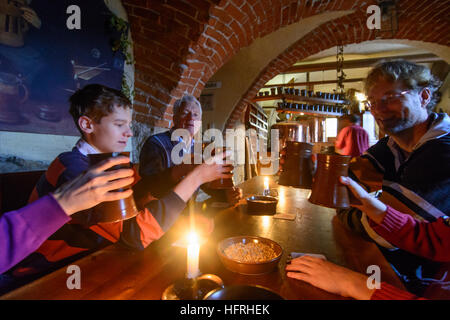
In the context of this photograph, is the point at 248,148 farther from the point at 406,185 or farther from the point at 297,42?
the point at 406,185

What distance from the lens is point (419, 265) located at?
1.15 metres

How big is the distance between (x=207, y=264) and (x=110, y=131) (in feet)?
2.76

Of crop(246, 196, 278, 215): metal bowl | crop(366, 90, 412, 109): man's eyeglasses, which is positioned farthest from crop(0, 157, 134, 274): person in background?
crop(366, 90, 412, 109): man's eyeglasses

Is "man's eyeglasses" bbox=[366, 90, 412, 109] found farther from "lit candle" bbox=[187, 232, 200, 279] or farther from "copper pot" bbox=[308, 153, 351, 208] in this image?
"lit candle" bbox=[187, 232, 200, 279]

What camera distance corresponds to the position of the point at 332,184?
0.88m

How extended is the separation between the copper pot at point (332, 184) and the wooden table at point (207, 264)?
289 mm

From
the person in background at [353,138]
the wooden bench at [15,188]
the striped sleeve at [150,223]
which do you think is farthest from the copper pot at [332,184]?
the person in background at [353,138]

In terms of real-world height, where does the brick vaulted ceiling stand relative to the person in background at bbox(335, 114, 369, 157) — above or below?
above

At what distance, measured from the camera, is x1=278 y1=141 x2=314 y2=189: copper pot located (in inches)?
43.9

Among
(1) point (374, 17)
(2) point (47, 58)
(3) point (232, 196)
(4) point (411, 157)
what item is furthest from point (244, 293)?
(1) point (374, 17)

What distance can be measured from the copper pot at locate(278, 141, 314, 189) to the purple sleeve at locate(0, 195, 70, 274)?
951mm

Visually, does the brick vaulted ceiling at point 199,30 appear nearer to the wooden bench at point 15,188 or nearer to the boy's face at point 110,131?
the wooden bench at point 15,188

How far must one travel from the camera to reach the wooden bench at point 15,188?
141 cm

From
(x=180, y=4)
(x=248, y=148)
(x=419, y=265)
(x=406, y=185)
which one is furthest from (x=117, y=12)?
(x=248, y=148)
